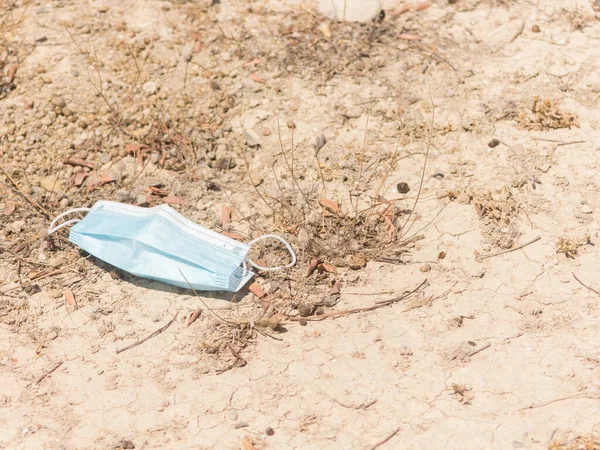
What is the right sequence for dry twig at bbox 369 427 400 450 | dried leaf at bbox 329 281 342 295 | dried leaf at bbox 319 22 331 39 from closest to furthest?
dry twig at bbox 369 427 400 450
dried leaf at bbox 329 281 342 295
dried leaf at bbox 319 22 331 39

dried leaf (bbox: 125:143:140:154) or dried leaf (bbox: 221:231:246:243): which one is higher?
dried leaf (bbox: 125:143:140:154)

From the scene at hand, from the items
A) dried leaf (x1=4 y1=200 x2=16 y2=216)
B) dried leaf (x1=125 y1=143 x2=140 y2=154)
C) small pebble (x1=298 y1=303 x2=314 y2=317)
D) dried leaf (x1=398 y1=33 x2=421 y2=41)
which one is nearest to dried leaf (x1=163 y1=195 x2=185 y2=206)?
dried leaf (x1=125 y1=143 x2=140 y2=154)

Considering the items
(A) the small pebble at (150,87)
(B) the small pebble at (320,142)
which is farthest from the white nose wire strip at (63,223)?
(B) the small pebble at (320,142)

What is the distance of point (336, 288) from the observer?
3.78m

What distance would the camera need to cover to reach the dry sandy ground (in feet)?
10.9

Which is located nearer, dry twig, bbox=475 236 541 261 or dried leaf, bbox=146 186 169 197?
dry twig, bbox=475 236 541 261

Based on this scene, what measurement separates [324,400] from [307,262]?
2.69 ft

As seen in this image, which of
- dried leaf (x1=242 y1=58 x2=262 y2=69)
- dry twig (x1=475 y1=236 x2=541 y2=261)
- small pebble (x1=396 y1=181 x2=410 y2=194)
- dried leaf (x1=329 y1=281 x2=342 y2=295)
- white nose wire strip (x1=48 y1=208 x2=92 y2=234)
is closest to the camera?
dried leaf (x1=329 y1=281 x2=342 y2=295)

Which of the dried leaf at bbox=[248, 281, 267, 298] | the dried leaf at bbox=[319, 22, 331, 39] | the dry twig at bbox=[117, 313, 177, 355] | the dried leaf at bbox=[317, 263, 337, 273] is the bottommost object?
the dry twig at bbox=[117, 313, 177, 355]

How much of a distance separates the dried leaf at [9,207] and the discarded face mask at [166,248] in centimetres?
40

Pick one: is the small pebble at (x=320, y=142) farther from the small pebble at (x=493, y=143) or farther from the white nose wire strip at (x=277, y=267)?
the small pebble at (x=493, y=143)

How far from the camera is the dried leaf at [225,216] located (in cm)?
415

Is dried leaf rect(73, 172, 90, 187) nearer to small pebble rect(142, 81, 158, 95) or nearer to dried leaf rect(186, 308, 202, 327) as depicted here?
small pebble rect(142, 81, 158, 95)

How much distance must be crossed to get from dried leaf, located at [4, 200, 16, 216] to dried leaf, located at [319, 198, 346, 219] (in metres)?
1.80
